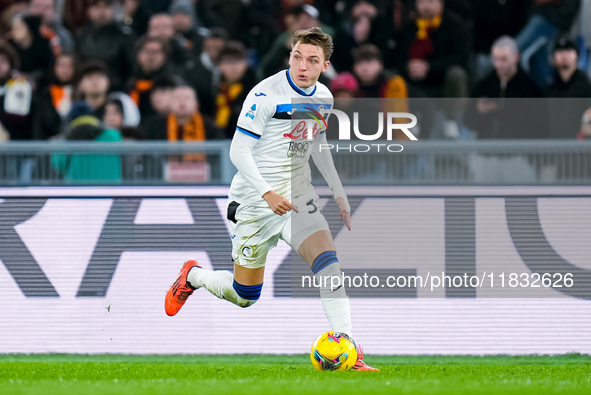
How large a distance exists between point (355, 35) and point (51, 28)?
3284mm

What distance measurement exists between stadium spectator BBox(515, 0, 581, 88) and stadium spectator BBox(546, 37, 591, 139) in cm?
60

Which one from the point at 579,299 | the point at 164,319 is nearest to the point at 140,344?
the point at 164,319

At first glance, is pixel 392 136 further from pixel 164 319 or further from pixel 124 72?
pixel 124 72

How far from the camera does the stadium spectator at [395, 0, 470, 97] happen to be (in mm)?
8656

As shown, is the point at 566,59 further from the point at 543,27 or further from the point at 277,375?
the point at 277,375

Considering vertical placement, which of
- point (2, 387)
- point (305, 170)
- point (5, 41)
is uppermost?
point (5, 41)

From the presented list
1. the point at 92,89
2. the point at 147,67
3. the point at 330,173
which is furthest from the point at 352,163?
the point at 147,67

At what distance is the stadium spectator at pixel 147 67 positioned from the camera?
8984 mm

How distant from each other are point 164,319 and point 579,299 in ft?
9.90

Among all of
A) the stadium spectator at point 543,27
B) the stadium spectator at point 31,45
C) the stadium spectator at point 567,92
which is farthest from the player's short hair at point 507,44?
the stadium spectator at point 31,45

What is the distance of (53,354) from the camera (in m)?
6.80

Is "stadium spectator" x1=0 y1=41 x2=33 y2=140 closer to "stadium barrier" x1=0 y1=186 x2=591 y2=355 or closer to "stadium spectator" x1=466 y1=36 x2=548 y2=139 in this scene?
"stadium barrier" x1=0 y1=186 x2=591 y2=355

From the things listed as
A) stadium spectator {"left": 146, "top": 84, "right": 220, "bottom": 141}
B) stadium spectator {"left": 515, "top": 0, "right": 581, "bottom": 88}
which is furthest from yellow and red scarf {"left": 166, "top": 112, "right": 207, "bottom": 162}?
stadium spectator {"left": 515, "top": 0, "right": 581, "bottom": 88}

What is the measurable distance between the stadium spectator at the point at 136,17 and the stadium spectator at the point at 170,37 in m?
0.52
